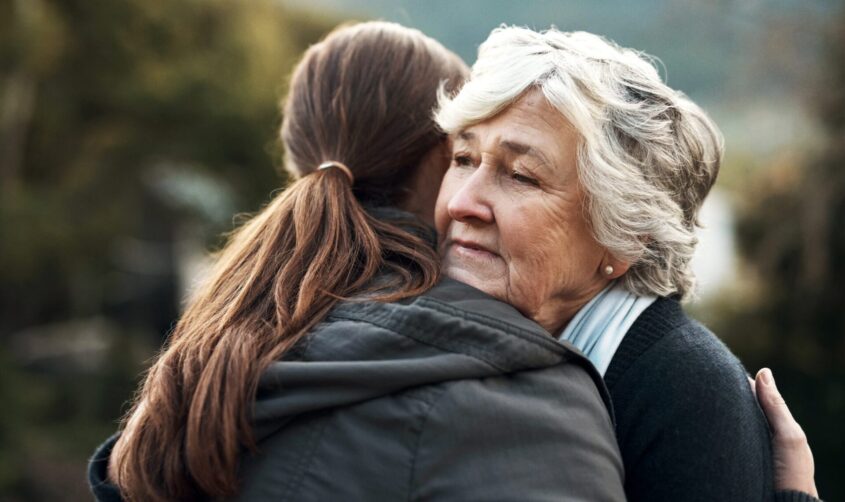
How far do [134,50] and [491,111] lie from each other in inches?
259

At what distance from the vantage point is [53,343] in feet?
31.0

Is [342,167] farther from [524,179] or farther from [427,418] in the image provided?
[427,418]

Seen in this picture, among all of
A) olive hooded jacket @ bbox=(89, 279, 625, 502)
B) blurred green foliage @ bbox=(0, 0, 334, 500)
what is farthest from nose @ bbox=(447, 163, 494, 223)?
blurred green foliage @ bbox=(0, 0, 334, 500)

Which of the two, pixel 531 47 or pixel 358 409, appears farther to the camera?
pixel 531 47

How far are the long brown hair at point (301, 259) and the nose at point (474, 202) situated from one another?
123 millimetres

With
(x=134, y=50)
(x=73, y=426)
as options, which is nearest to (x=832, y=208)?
(x=134, y=50)

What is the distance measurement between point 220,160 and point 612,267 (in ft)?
23.0

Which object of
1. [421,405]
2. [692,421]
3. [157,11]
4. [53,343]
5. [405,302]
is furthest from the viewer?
[53,343]

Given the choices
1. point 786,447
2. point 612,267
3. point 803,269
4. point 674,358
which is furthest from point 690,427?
point 803,269

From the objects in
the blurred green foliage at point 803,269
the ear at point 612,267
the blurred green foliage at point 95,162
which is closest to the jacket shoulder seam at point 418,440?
the ear at point 612,267

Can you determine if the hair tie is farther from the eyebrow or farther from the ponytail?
the eyebrow

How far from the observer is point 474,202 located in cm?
194

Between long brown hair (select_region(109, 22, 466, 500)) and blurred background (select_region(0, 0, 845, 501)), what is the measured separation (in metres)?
3.46

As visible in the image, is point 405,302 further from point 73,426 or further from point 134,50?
point 73,426
